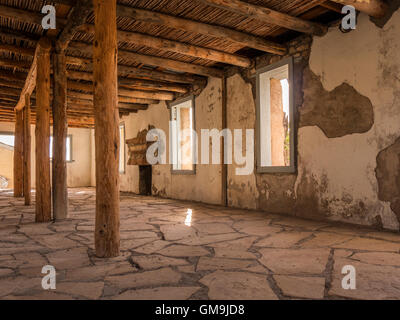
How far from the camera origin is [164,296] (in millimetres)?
2393

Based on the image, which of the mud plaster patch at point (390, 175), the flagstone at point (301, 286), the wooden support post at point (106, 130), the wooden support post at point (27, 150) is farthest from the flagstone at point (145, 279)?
the wooden support post at point (27, 150)

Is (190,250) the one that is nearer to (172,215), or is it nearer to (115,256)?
(115,256)

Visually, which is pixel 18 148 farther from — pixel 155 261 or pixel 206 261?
pixel 206 261

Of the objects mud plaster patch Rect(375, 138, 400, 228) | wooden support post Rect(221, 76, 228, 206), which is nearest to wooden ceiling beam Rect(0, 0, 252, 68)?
wooden support post Rect(221, 76, 228, 206)

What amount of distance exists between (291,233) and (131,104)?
28.1 ft

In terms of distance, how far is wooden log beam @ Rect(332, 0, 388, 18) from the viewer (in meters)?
4.38

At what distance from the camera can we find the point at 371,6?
451 centimetres

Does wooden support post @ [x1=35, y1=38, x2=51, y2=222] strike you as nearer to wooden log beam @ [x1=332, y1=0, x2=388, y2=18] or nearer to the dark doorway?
wooden log beam @ [x1=332, y1=0, x2=388, y2=18]

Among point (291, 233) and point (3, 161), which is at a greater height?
point (3, 161)

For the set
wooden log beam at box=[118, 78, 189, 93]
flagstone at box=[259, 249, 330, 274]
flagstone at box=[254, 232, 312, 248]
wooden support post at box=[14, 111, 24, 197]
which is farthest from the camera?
wooden support post at box=[14, 111, 24, 197]

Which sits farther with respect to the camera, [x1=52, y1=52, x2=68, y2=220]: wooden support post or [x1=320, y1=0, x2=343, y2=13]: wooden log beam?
[x1=52, y1=52, x2=68, y2=220]: wooden support post

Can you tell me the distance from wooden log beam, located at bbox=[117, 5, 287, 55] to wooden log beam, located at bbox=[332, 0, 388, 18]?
176 centimetres

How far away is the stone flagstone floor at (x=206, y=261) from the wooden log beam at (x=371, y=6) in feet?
10.1
